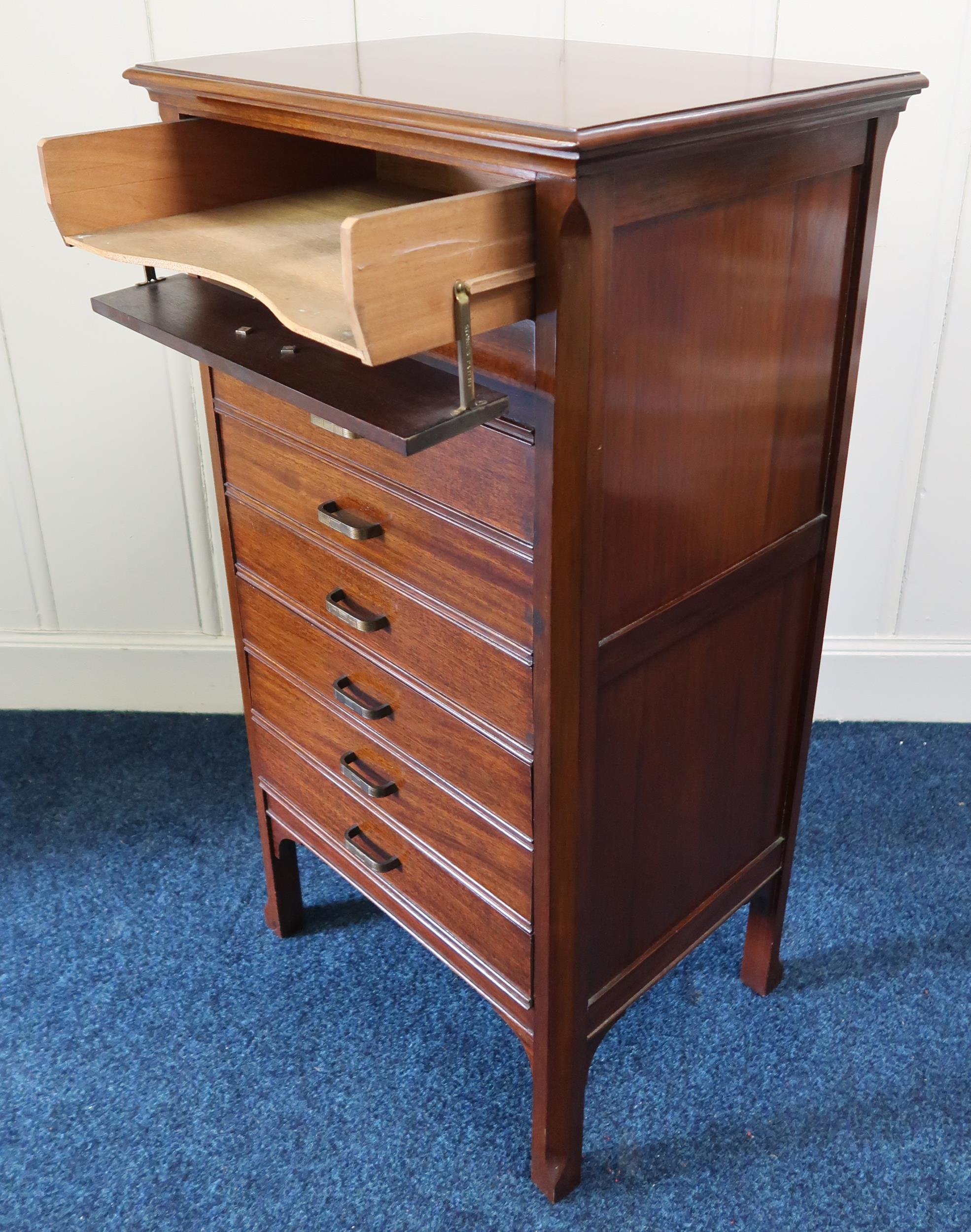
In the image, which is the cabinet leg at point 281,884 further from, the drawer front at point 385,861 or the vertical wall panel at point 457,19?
the vertical wall panel at point 457,19

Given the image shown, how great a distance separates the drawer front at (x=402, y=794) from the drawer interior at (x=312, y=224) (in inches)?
22.3

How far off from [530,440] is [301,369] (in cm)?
24

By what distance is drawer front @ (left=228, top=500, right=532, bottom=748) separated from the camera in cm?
113

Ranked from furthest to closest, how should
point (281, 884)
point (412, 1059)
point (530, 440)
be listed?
point (281, 884), point (412, 1059), point (530, 440)

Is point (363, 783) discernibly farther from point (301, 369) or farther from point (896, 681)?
point (896, 681)

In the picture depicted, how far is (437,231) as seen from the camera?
82 centimetres

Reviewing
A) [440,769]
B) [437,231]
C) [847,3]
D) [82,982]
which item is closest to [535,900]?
[440,769]

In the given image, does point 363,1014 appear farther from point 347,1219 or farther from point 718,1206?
point 718,1206

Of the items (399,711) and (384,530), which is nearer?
(384,530)

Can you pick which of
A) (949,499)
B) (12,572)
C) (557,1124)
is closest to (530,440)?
(557,1124)

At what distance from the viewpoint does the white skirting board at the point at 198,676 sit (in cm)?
219

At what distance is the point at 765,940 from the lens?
1616mm

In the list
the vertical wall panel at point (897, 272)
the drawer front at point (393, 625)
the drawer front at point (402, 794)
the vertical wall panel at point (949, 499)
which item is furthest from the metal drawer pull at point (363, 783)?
the vertical wall panel at point (949, 499)

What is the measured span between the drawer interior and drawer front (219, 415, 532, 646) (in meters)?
0.24
